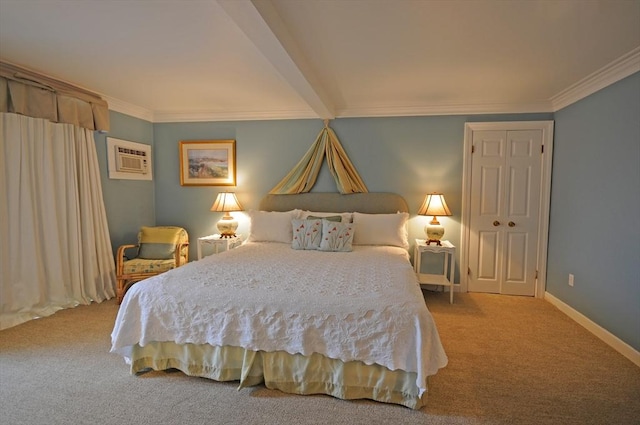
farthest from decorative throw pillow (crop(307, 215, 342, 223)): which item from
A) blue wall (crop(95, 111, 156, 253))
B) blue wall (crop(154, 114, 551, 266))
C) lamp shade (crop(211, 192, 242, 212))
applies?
blue wall (crop(95, 111, 156, 253))

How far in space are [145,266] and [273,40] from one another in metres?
2.80

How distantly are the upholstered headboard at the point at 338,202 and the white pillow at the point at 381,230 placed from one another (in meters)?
0.33

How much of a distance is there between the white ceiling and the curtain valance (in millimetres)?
98

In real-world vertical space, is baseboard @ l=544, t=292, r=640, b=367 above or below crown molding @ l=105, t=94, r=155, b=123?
below

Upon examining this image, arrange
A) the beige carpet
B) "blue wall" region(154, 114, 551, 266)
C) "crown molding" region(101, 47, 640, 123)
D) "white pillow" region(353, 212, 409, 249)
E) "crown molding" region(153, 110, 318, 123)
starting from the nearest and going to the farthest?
the beige carpet
"crown molding" region(101, 47, 640, 123)
"white pillow" region(353, 212, 409, 249)
"blue wall" region(154, 114, 551, 266)
"crown molding" region(153, 110, 318, 123)

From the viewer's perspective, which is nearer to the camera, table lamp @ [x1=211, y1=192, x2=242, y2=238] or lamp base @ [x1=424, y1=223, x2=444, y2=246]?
lamp base @ [x1=424, y1=223, x2=444, y2=246]

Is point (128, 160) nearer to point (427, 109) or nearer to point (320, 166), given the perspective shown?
point (320, 166)

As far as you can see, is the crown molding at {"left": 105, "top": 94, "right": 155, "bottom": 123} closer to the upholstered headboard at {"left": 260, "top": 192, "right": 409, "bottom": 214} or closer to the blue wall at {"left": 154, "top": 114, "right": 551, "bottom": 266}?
the blue wall at {"left": 154, "top": 114, "right": 551, "bottom": 266}

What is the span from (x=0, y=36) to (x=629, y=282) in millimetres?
5034

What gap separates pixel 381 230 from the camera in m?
3.56

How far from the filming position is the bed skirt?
1827 millimetres

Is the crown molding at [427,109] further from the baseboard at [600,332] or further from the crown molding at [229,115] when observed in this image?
the baseboard at [600,332]

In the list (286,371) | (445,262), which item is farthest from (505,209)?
(286,371)

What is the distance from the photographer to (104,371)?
7.08 feet
